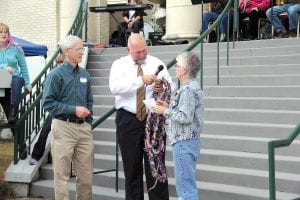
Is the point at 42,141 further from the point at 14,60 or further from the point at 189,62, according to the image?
the point at 189,62

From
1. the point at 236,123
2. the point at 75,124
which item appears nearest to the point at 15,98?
the point at 75,124

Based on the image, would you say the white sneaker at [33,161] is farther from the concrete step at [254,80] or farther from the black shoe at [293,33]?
the black shoe at [293,33]

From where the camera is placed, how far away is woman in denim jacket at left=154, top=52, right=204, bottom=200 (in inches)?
168

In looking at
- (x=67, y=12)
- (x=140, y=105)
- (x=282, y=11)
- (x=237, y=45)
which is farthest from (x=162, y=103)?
(x=67, y=12)

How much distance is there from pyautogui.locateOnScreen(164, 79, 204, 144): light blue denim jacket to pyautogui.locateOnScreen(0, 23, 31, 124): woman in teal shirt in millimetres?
2769

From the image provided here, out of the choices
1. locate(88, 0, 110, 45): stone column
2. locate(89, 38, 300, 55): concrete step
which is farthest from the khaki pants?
locate(88, 0, 110, 45): stone column

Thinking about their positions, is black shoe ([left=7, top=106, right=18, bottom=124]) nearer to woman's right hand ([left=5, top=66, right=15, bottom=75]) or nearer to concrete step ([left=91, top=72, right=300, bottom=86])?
woman's right hand ([left=5, top=66, right=15, bottom=75])

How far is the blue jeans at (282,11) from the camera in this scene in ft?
31.2

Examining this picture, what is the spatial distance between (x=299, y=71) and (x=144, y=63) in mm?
3159

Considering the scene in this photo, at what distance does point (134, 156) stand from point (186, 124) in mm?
798

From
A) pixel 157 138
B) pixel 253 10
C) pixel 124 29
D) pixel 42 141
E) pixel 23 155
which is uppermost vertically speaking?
pixel 253 10

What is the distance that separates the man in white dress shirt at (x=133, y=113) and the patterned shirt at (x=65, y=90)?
0.35 meters

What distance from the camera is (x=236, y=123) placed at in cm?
650

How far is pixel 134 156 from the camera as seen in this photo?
487 centimetres
